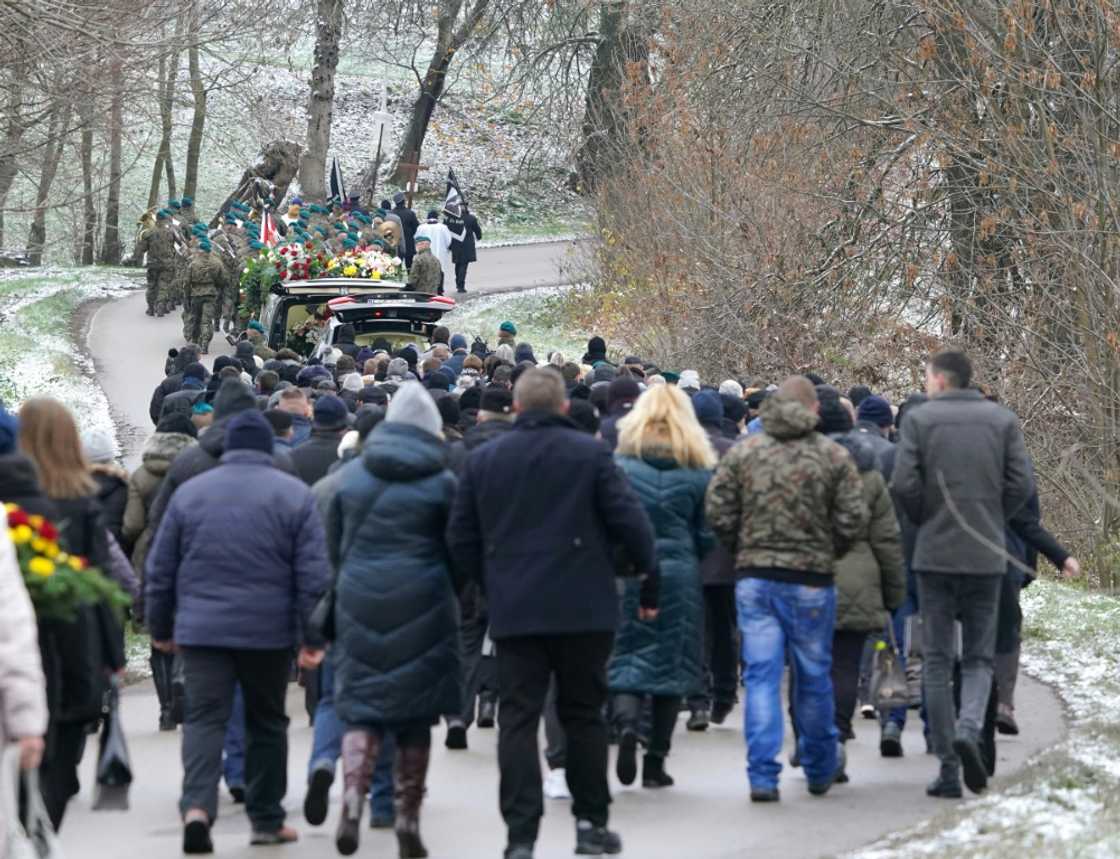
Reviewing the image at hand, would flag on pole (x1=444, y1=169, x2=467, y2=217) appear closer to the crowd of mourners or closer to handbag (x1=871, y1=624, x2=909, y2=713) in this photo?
the crowd of mourners

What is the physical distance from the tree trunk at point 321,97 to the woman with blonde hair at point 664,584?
1270 inches

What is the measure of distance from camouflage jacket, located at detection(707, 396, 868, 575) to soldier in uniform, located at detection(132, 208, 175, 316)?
1007 inches

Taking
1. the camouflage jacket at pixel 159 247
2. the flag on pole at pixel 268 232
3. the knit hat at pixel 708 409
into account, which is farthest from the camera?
the camouflage jacket at pixel 159 247

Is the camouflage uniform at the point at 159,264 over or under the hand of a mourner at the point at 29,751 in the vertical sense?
Answer: over

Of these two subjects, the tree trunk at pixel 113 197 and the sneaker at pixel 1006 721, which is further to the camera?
the tree trunk at pixel 113 197

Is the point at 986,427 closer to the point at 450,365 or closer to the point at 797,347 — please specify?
the point at 450,365

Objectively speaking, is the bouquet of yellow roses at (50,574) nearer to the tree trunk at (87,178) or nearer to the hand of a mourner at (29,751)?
the hand of a mourner at (29,751)

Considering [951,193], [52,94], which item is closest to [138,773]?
[951,193]

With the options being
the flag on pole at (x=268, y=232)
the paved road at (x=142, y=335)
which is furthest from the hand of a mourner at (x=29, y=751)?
the flag on pole at (x=268, y=232)

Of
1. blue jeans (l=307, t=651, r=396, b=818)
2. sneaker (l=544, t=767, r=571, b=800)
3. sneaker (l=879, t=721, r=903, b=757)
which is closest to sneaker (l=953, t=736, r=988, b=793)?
sneaker (l=879, t=721, r=903, b=757)

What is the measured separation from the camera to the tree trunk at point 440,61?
4091 cm

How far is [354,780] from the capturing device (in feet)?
26.6

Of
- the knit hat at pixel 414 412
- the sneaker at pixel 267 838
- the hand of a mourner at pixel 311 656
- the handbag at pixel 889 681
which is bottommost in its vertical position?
the sneaker at pixel 267 838

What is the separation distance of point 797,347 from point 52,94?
875 centimetres
